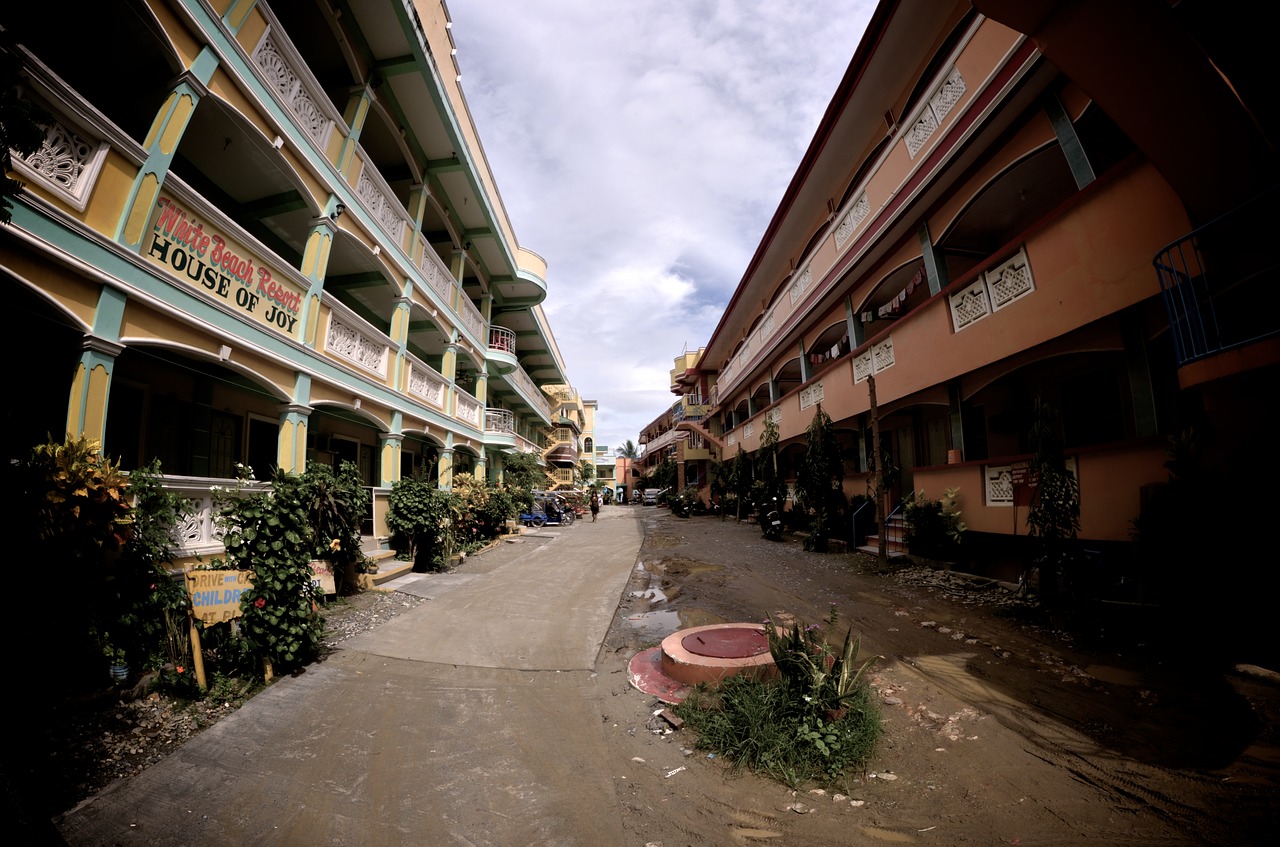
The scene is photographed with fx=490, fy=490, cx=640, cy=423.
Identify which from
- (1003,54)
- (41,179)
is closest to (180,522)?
(41,179)

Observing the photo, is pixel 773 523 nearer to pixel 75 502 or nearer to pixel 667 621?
pixel 667 621

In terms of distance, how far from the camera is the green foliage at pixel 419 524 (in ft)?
31.9

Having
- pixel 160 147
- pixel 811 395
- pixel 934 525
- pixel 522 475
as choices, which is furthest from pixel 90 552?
pixel 522 475

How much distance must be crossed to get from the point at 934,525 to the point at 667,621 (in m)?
5.13

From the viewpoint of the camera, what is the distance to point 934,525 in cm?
849

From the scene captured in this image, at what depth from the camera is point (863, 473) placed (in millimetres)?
11570

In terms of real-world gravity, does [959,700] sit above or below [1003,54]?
below

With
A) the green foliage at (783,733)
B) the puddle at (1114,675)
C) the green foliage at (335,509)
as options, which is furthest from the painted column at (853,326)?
the green foliage at (335,509)

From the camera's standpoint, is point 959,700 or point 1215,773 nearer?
point 1215,773

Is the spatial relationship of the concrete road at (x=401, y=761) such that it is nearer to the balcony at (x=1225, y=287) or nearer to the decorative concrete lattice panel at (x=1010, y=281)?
the balcony at (x=1225, y=287)

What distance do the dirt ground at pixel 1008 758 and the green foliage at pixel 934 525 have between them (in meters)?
2.61

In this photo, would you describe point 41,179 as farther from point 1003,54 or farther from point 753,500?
point 753,500

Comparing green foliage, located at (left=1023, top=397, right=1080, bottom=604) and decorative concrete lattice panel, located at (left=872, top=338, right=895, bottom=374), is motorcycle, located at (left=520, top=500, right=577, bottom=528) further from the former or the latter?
green foliage, located at (left=1023, top=397, right=1080, bottom=604)

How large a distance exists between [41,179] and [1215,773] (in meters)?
9.24
